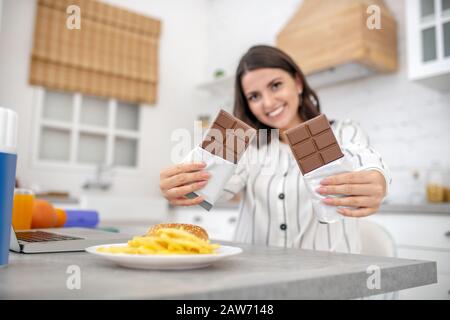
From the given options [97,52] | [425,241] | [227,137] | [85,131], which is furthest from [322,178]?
[97,52]

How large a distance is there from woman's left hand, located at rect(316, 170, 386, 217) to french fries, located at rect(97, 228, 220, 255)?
0.88 feet

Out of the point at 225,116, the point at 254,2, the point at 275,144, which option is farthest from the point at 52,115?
the point at 225,116

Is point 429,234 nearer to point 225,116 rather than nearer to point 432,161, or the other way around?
point 432,161

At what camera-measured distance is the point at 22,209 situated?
1.00m

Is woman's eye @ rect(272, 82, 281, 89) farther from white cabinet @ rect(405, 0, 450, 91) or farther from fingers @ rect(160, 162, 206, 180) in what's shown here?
white cabinet @ rect(405, 0, 450, 91)

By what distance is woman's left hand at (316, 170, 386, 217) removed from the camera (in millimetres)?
730

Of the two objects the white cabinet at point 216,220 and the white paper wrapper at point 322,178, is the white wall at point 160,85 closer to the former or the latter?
the white cabinet at point 216,220

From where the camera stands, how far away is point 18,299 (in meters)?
0.37

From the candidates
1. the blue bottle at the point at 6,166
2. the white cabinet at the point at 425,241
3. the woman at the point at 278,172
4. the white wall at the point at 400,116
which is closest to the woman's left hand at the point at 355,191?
the woman at the point at 278,172

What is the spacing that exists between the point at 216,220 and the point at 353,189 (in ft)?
7.90

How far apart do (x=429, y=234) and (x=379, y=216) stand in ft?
0.86

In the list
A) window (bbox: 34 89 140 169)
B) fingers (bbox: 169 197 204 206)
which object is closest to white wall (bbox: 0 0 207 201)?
window (bbox: 34 89 140 169)

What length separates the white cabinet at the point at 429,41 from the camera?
2.22 meters

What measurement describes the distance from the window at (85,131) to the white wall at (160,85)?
11 cm
